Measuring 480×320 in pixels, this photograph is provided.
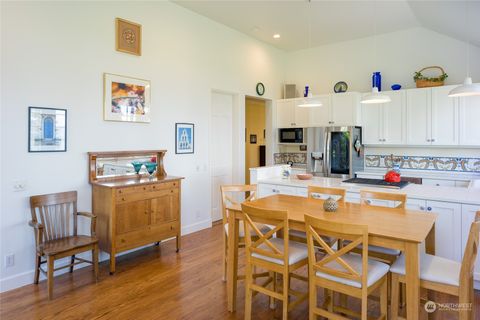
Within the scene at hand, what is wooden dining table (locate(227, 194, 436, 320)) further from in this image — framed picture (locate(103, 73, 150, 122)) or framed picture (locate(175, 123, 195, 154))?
framed picture (locate(103, 73, 150, 122))

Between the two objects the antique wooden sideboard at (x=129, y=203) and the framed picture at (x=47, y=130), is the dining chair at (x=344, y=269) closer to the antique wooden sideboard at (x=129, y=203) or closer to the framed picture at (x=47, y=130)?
the antique wooden sideboard at (x=129, y=203)

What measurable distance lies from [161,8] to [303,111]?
10.7ft

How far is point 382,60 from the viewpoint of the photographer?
585 cm

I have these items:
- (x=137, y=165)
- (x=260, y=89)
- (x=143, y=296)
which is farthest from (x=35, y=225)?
(x=260, y=89)

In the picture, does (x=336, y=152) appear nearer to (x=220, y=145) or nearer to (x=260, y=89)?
(x=260, y=89)

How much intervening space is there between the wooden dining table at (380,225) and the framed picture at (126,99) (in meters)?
2.17

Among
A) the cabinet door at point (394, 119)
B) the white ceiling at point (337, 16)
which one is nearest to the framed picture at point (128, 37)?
the white ceiling at point (337, 16)

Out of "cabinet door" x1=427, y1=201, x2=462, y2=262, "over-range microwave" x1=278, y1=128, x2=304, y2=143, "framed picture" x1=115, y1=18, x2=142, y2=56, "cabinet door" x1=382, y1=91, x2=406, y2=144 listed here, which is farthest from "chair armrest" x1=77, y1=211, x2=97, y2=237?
"cabinet door" x1=382, y1=91, x2=406, y2=144

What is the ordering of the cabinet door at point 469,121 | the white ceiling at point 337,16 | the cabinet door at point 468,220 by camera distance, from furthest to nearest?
the cabinet door at point 469,121, the white ceiling at point 337,16, the cabinet door at point 468,220

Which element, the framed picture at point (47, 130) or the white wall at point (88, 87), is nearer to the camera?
the white wall at point (88, 87)

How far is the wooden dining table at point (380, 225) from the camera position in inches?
77.3

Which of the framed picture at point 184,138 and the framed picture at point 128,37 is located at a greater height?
the framed picture at point 128,37

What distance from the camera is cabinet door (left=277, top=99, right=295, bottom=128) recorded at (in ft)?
21.2

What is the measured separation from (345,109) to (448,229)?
3.10 m
